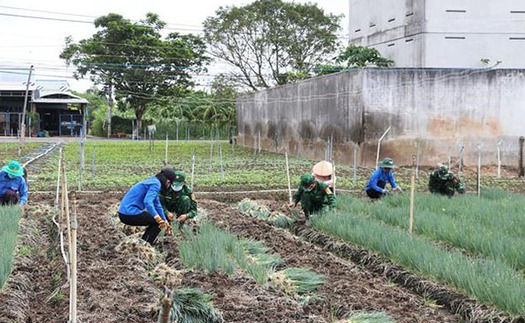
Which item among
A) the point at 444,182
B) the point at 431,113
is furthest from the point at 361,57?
the point at 444,182

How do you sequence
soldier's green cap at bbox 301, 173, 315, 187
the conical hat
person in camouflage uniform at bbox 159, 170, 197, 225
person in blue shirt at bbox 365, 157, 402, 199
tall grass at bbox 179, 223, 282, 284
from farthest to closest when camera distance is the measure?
person in blue shirt at bbox 365, 157, 402, 199 < the conical hat < soldier's green cap at bbox 301, 173, 315, 187 < person in camouflage uniform at bbox 159, 170, 197, 225 < tall grass at bbox 179, 223, 282, 284

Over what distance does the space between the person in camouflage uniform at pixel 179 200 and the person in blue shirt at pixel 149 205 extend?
2.10 ft

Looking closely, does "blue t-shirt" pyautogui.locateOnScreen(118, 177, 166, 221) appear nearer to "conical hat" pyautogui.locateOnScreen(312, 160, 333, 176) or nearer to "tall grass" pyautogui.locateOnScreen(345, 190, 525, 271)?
"conical hat" pyautogui.locateOnScreen(312, 160, 333, 176)

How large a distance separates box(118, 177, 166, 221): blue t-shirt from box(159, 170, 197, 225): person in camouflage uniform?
27.6 inches

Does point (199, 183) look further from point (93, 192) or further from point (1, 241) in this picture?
point (1, 241)

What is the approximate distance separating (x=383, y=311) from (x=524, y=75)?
16.1m

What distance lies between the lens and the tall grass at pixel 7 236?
507 centimetres

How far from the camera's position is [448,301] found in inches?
209

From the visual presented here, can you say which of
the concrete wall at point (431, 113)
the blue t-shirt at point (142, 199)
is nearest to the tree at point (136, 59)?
the concrete wall at point (431, 113)

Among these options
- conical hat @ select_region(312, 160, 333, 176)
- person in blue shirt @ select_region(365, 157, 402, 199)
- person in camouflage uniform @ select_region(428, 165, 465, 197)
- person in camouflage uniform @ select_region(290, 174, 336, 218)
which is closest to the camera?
person in camouflage uniform @ select_region(290, 174, 336, 218)

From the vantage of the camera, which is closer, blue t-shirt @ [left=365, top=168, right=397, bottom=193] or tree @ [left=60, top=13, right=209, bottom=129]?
blue t-shirt @ [left=365, top=168, right=397, bottom=193]

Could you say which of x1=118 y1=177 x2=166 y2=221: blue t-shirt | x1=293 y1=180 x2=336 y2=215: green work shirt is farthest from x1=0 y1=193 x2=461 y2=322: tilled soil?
x1=293 y1=180 x2=336 y2=215: green work shirt

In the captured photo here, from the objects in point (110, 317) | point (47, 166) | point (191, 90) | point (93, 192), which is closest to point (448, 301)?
point (110, 317)

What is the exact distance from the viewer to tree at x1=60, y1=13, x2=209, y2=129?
39531 millimetres
